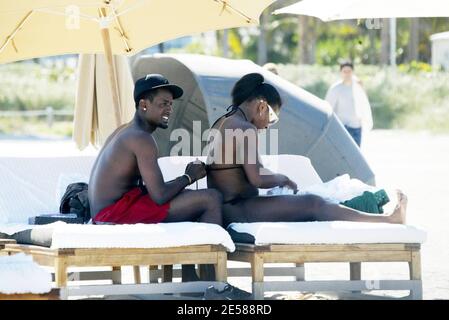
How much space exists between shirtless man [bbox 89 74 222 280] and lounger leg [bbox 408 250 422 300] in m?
1.21

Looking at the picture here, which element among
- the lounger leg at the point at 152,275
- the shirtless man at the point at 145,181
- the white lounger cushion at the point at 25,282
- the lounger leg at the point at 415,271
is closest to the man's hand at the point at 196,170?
the shirtless man at the point at 145,181

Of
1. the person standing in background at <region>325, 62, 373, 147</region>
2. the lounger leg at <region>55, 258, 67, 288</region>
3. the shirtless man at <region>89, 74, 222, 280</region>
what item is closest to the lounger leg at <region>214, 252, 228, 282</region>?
the shirtless man at <region>89, 74, 222, 280</region>

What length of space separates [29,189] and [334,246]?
9.38 feet

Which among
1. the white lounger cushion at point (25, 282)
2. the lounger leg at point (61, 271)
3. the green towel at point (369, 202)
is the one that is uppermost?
the green towel at point (369, 202)

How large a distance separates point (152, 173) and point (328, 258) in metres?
1.20

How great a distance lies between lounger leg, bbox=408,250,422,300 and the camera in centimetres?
723

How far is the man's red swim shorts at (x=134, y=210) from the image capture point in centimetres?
746

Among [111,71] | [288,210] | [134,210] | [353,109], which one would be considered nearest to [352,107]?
[353,109]

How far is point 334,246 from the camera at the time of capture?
281 inches

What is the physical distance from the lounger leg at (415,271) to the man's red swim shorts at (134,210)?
153cm

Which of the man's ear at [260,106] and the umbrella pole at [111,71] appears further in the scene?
the umbrella pole at [111,71]

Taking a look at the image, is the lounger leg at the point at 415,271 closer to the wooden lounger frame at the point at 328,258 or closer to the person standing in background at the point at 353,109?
the wooden lounger frame at the point at 328,258

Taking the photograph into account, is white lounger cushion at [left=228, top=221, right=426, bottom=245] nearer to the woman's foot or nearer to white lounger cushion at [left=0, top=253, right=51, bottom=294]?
the woman's foot
